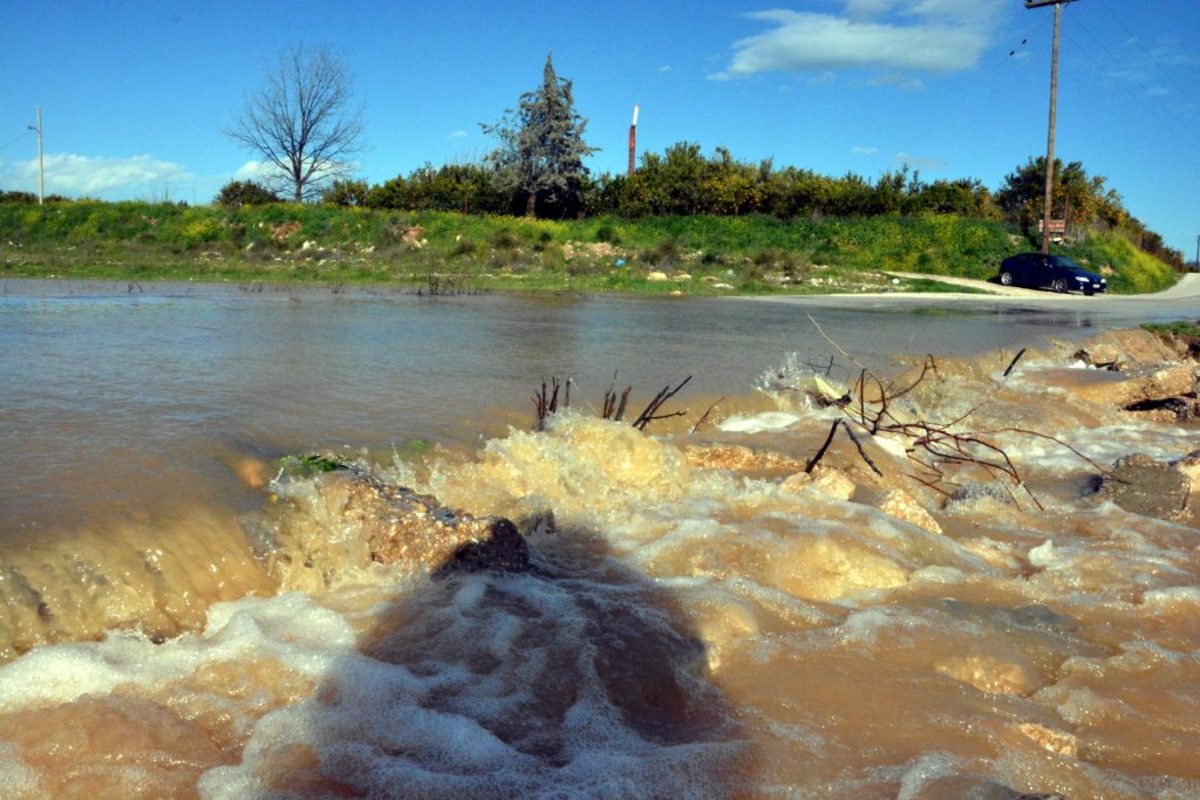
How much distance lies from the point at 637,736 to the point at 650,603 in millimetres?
857

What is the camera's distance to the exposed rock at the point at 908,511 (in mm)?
4359

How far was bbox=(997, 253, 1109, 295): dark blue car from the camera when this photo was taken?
28.3 metres

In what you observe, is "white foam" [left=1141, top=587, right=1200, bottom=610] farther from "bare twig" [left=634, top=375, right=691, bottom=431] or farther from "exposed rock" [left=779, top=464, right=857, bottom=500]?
"bare twig" [left=634, top=375, right=691, bottom=431]

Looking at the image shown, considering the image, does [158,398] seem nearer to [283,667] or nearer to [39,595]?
[39,595]

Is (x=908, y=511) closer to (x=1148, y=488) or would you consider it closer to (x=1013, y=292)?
(x=1148, y=488)

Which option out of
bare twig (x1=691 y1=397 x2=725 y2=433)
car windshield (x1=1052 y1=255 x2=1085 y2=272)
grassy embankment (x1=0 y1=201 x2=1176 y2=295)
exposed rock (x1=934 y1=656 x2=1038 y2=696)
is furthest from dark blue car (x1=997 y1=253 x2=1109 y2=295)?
exposed rock (x1=934 y1=656 x2=1038 y2=696)

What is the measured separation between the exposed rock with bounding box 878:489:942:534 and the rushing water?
0.09 metres

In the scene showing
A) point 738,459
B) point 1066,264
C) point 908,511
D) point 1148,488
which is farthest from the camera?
point 1066,264

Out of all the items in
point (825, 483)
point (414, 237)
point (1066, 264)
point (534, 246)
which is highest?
A: point (414, 237)

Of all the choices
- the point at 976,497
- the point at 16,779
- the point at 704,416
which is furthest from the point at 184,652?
the point at 704,416

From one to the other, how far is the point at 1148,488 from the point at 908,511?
156 cm

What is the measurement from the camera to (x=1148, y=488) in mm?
4934

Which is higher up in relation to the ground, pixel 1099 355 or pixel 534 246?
pixel 534 246

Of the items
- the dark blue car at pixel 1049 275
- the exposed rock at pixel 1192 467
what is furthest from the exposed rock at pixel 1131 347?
the dark blue car at pixel 1049 275
